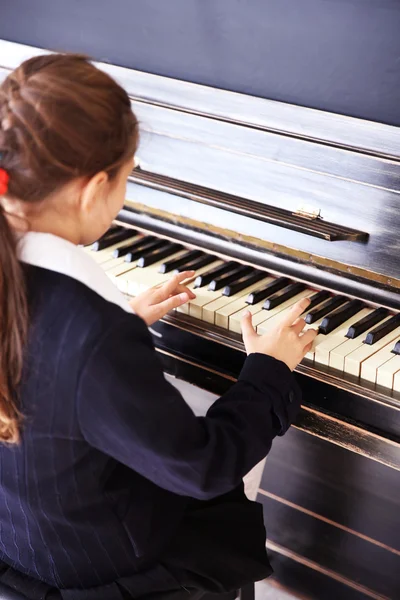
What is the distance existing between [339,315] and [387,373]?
0.20m

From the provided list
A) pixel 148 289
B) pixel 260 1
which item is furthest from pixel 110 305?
pixel 260 1

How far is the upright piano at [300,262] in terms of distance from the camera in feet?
4.92

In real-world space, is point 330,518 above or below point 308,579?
above

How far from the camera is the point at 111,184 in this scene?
1125 millimetres

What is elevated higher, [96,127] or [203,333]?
[96,127]

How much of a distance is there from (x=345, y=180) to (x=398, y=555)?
2.88ft

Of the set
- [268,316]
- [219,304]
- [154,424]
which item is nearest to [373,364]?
[268,316]

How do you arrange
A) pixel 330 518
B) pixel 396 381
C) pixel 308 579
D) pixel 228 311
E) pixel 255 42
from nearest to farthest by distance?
1. pixel 396 381
2. pixel 228 311
3. pixel 255 42
4. pixel 330 518
5. pixel 308 579

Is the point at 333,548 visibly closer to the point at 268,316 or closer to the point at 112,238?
the point at 268,316

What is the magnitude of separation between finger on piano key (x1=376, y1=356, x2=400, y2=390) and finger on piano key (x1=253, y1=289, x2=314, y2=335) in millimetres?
226

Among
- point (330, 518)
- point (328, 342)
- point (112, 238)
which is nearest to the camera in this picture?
point (328, 342)

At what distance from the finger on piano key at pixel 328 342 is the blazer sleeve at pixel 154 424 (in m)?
0.27

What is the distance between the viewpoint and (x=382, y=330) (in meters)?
1.51

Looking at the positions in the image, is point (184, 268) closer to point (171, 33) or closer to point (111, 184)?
point (171, 33)
